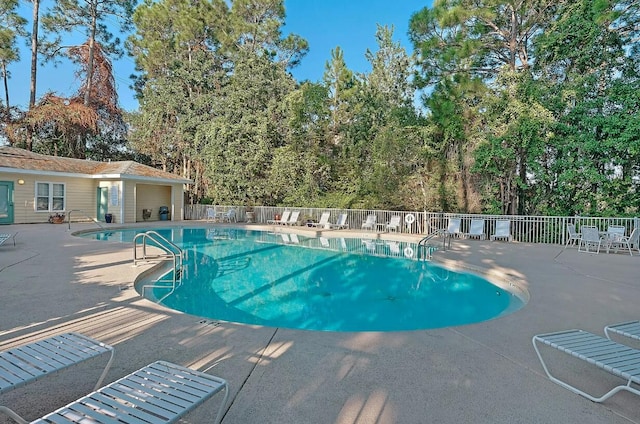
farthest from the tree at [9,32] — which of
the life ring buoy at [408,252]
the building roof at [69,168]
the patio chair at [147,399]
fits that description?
the patio chair at [147,399]

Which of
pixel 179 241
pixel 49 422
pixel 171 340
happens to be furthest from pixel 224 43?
pixel 49 422

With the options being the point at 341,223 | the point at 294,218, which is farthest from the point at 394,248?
the point at 294,218

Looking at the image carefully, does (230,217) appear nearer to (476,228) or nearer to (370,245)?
(370,245)

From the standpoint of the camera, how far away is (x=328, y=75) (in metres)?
20.3

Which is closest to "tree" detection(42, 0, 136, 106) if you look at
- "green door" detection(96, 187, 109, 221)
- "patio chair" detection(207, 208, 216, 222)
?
"green door" detection(96, 187, 109, 221)

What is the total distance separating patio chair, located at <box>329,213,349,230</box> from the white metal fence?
28 cm

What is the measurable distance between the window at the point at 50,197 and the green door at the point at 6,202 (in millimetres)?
979

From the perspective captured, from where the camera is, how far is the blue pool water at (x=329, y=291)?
541cm

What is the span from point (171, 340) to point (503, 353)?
298 cm

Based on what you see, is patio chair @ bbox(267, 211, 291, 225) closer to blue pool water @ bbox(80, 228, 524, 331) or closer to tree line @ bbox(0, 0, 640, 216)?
tree line @ bbox(0, 0, 640, 216)

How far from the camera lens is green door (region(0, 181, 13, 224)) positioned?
47.7ft

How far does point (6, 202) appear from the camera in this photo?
48.1 feet

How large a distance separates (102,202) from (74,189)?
50.3 inches

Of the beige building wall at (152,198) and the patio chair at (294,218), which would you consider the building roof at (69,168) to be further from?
the patio chair at (294,218)
